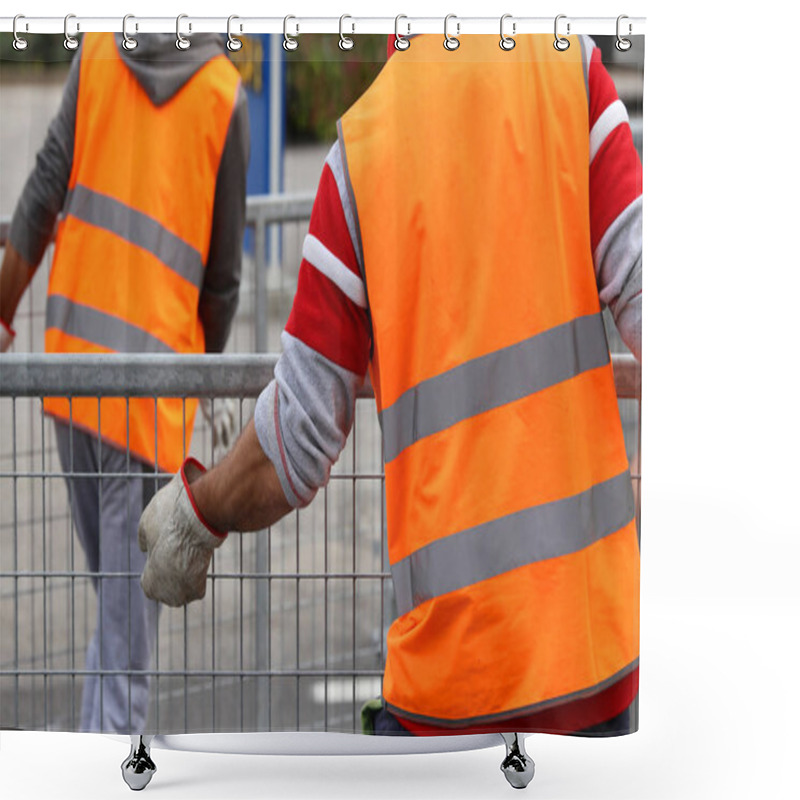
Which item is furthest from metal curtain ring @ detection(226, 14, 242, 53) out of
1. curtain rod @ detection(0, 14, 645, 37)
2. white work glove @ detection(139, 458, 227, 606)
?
white work glove @ detection(139, 458, 227, 606)

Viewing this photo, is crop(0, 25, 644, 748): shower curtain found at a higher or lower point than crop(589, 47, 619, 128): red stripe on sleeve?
lower

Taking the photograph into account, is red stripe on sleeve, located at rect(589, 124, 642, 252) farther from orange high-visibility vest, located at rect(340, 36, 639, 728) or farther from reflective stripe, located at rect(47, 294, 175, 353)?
reflective stripe, located at rect(47, 294, 175, 353)

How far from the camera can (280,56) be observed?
111 inches

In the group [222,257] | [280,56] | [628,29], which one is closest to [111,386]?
[222,257]

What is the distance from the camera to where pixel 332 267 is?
2820 mm

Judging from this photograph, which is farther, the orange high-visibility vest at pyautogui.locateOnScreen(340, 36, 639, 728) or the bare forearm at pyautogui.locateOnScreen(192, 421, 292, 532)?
the bare forearm at pyautogui.locateOnScreen(192, 421, 292, 532)

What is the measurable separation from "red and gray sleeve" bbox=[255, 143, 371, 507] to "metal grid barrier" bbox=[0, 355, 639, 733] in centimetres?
4

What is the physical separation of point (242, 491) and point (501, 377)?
0.62m

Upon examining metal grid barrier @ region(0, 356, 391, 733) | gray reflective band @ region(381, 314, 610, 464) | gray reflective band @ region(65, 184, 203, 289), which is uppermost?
gray reflective band @ region(65, 184, 203, 289)

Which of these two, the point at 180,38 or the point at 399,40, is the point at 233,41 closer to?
the point at 180,38

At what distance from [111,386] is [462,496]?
0.81 metres

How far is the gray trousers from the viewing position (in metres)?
2.95

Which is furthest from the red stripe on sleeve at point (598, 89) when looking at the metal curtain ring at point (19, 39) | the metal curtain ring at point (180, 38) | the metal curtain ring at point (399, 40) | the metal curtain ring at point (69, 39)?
the metal curtain ring at point (19, 39)

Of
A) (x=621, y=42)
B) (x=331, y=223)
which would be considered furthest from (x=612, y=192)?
(x=331, y=223)
